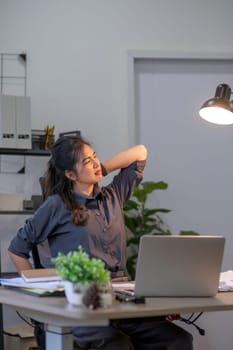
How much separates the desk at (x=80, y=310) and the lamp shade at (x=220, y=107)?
0.80 metres

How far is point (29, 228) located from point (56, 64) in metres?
1.71

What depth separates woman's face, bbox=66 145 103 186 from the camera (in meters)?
2.38

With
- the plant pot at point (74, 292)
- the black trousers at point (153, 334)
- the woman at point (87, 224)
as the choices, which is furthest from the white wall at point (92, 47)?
the plant pot at point (74, 292)

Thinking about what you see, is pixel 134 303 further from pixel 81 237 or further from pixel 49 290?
pixel 81 237

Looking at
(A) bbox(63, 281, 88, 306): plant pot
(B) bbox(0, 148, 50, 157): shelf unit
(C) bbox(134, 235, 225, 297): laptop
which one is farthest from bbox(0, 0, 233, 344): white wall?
(A) bbox(63, 281, 88, 306): plant pot

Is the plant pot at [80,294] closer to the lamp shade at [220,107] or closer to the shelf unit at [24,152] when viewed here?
the lamp shade at [220,107]

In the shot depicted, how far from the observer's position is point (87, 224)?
7.48 ft

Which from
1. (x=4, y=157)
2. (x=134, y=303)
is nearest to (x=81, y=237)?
(x=134, y=303)

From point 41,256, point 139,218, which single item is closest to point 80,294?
point 41,256

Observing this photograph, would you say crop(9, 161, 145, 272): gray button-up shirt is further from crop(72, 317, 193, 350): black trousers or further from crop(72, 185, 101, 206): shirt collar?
crop(72, 317, 193, 350): black trousers

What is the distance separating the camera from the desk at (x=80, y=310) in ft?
4.58

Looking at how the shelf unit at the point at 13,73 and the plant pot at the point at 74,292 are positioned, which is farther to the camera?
the shelf unit at the point at 13,73

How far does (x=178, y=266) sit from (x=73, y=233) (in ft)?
2.21

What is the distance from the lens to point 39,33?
370 cm
